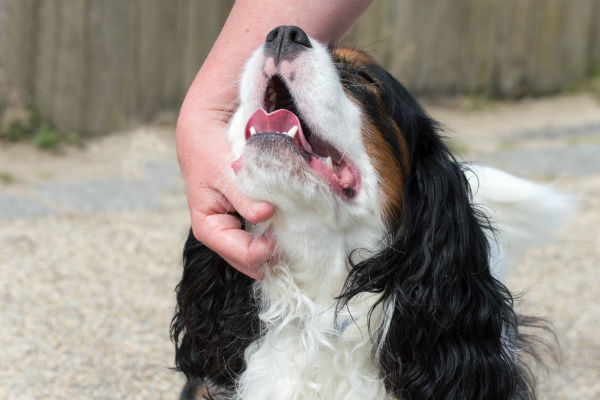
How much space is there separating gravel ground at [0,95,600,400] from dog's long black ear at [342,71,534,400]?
A: 0.78 ft

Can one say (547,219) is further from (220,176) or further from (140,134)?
(140,134)

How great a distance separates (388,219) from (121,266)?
1838mm

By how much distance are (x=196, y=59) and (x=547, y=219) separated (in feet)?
11.5

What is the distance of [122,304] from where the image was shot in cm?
293

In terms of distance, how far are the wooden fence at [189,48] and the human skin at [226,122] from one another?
300 cm

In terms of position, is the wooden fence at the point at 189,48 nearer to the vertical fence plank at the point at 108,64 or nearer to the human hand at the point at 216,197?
the vertical fence plank at the point at 108,64

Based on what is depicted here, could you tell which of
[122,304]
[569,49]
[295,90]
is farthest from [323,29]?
[569,49]

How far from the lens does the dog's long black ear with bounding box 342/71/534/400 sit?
67.1 inches

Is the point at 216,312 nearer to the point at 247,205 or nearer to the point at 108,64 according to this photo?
the point at 247,205

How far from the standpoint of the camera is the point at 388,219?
1.72 meters

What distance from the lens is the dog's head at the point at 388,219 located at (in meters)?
1.61

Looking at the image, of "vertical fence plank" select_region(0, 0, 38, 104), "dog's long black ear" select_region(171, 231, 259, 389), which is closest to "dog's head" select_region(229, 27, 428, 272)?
"dog's long black ear" select_region(171, 231, 259, 389)

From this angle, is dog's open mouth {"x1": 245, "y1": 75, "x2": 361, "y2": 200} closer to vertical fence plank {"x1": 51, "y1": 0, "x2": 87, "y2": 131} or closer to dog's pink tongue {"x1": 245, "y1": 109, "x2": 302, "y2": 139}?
dog's pink tongue {"x1": 245, "y1": 109, "x2": 302, "y2": 139}

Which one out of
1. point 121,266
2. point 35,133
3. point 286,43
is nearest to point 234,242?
point 286,43
